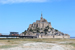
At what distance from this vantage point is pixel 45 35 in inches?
7869
